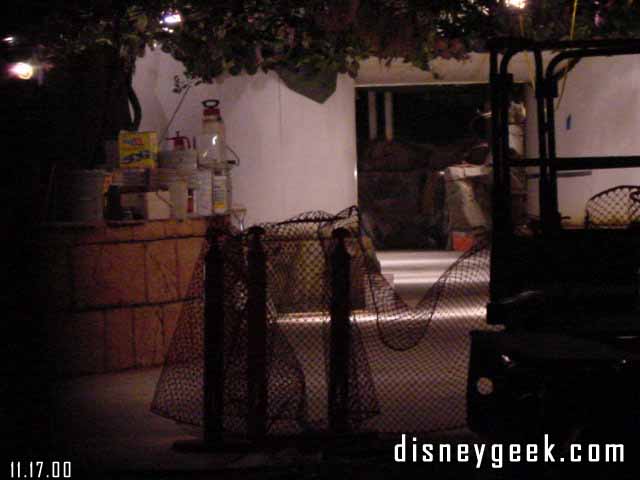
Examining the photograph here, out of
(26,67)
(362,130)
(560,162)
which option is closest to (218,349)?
(560,162)

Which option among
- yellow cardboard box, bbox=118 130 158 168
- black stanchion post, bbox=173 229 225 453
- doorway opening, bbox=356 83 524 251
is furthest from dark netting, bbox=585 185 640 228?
doorway opening, bbox=356 83 524 251

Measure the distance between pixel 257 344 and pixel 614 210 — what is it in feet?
8.84

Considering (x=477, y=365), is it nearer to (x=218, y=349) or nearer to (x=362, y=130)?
(x=218, y=349)

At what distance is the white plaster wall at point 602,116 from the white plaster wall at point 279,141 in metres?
2.91

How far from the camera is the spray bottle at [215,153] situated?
11.4 meters

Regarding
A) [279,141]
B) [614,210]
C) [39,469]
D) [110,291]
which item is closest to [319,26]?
[110,291]

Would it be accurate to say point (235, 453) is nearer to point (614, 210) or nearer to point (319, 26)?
point (614, 210)

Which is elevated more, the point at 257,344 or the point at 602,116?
the point at 602,116

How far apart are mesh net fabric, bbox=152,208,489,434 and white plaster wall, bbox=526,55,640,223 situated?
14.9 ft

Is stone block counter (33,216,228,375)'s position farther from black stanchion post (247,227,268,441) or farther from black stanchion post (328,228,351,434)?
black stanchion post (328,228,351,434)

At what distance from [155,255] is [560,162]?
461cm

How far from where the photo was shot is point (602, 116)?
465 inches

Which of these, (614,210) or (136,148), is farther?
(136,148)

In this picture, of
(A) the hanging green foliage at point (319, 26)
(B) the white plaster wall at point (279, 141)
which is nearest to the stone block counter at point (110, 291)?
(A) the hanging green foliage at point (319, 26)
